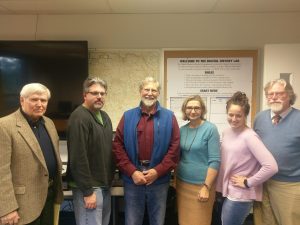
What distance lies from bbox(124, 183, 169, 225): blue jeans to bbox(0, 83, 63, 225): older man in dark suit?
0.59 meters

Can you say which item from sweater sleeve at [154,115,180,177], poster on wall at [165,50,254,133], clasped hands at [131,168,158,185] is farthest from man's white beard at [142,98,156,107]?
poster on wall at [165,50,254,133]

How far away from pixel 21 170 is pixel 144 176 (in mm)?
821

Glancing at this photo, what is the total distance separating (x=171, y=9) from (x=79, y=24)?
1.06 metres

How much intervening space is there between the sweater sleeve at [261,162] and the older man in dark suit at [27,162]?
4.31 feet

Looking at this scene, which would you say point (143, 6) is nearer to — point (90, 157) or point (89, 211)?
point (90, 157)

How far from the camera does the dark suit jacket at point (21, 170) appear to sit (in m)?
1.68

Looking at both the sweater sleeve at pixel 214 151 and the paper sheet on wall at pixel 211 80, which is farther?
the paper sheet on wall at pixel 211 80

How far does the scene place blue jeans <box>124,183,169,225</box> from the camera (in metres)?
2.17

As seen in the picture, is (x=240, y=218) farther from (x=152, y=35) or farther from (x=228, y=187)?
(x=152, y=35)

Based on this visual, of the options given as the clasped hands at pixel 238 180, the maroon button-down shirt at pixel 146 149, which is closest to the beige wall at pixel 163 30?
the maroon button-down shirt at pixel 146 149

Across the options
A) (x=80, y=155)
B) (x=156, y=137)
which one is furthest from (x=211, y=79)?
(x=80, y=155)

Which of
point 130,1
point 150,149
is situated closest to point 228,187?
point 150,149

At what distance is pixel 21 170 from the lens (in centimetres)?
175

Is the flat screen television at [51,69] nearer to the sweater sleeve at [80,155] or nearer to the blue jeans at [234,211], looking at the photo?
the sweater sleeve at [80,155]
